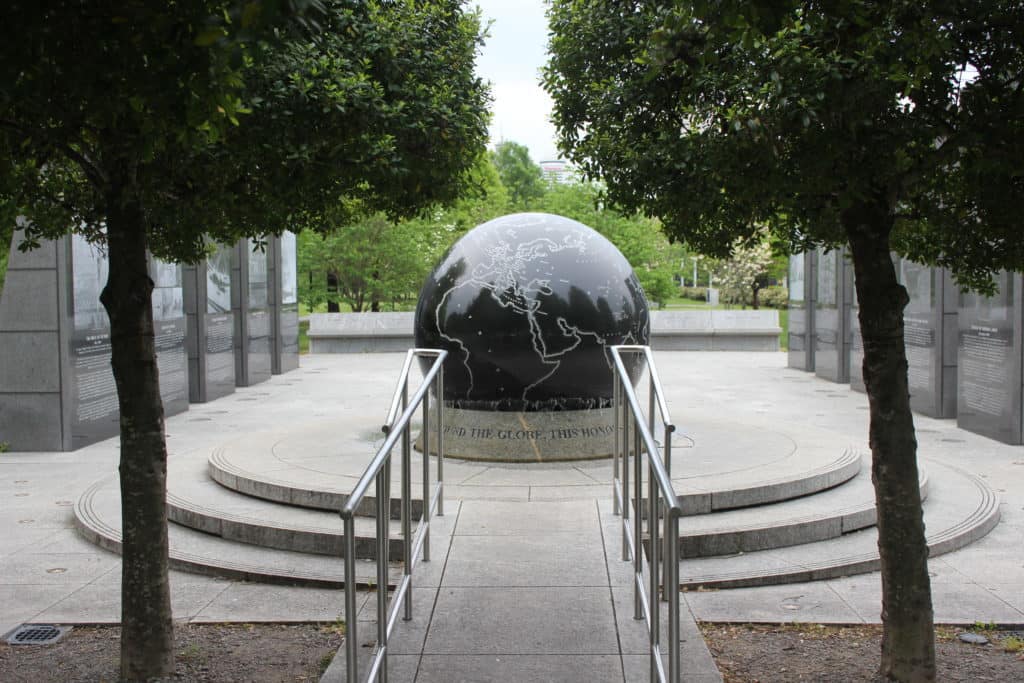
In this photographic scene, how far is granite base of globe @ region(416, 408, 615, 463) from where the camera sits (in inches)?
374

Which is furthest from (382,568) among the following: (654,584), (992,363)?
(992,363)

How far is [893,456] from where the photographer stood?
16.8ft

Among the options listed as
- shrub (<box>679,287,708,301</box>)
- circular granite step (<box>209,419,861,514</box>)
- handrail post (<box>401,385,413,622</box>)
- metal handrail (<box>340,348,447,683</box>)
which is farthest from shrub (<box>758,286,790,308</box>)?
handrail post (<box>401,385,413,622</box>)

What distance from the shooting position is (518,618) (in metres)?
5.60

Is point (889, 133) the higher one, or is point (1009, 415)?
point (889, 133)

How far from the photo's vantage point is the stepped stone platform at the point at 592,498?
7219 millimetres

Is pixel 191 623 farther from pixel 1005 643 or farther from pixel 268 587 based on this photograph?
pixel 1005 643

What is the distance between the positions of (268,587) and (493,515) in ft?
5.61

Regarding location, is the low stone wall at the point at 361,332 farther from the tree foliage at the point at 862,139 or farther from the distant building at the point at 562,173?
the tree foliage at the point at 862,139

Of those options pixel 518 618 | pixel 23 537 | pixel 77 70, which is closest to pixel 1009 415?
pixel 518 618

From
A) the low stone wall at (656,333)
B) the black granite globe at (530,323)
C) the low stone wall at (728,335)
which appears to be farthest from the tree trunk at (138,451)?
the low stone wall at (728,335)

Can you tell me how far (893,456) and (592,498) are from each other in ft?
10.6

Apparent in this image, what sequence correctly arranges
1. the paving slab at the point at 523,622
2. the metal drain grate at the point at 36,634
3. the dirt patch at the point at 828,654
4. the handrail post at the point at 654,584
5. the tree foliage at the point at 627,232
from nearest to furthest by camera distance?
the handrail post at the point at 654,584 < the paving slab at the point at 523,622 < the dirt patch at the point at 828,654 < the metal drain grate at the point at 36,634 < the tree foliage at the point at 627,232

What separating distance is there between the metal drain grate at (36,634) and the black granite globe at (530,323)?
4.52 metres
